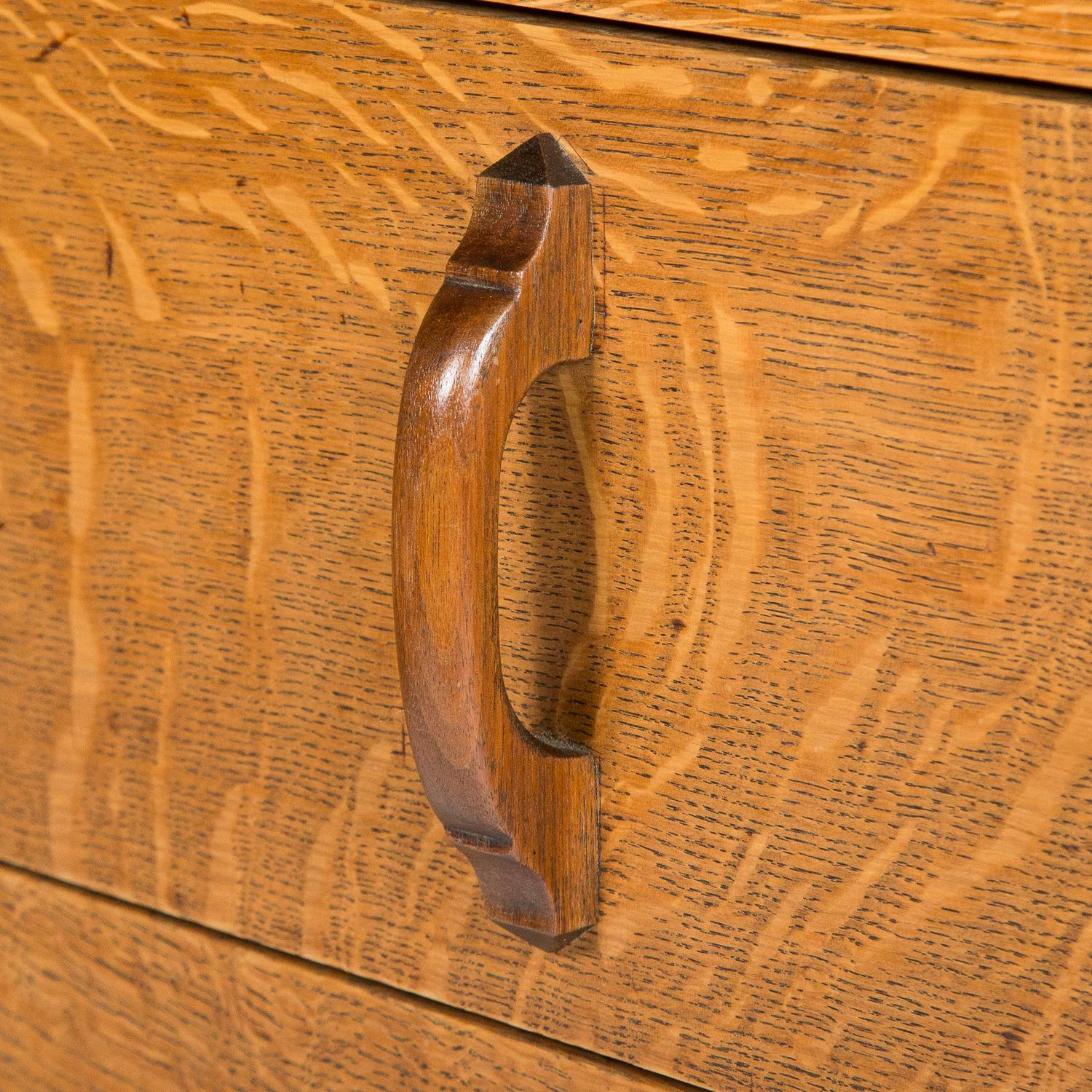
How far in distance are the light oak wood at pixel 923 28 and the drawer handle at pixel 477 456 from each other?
0.14 feet

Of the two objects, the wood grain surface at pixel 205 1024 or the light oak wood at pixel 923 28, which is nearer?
the light oak wood at pixel 923 28

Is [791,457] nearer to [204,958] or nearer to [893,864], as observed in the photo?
[893,864]

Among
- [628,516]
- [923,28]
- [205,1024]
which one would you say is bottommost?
[205,1024]

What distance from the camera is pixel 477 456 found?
277mm

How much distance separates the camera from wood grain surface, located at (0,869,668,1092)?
1.15ft

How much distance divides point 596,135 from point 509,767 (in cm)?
14

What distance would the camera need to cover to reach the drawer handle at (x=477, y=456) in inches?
10.9

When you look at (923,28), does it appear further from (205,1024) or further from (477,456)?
(205,1024)

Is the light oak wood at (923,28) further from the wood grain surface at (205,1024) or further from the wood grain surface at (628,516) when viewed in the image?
the wood grain surface at (205,1024)

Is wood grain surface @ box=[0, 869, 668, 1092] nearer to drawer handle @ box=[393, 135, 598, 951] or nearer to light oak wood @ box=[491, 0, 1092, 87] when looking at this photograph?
drawer handle @ box=[393, 135, 598, 951]

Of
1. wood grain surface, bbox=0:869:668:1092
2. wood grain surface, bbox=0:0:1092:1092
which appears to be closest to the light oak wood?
wood grain surface, bbox=0:0:1092:1092

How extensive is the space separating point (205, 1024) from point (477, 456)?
211 mm

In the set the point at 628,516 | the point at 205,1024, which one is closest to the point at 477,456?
the point at 628,516

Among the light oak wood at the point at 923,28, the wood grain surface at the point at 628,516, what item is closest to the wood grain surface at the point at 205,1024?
the wood grain surface at the point at 628,516
